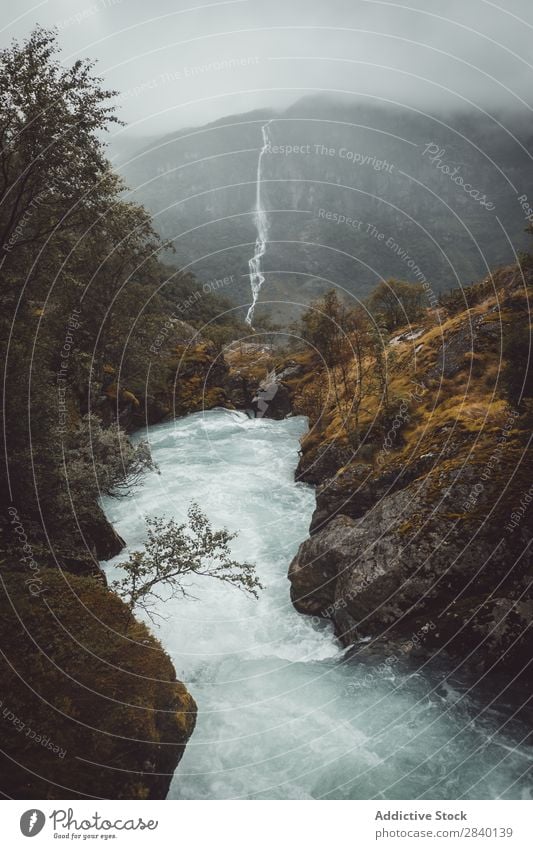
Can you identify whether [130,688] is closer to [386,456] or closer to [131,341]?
[386,456]

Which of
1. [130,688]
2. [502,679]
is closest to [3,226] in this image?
[130,688]

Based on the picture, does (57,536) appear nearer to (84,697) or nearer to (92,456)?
(92,456)

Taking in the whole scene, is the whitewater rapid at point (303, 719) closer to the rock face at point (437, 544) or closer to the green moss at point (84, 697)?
the rock face at point (437, 544)
